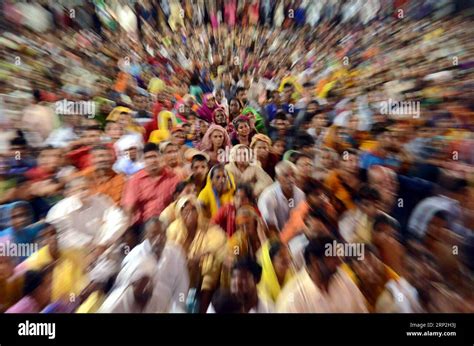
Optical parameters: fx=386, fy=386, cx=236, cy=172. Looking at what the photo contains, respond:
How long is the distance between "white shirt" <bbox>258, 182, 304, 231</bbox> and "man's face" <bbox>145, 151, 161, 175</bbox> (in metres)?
0.41

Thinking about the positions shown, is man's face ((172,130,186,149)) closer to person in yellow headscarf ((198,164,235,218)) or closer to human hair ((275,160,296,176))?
person in yellow headscarf ((198,164,235,218))

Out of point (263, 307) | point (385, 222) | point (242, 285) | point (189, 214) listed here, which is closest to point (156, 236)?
point (189, 214)

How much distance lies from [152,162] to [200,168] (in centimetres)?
19

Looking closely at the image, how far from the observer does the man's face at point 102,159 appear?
1.46 m

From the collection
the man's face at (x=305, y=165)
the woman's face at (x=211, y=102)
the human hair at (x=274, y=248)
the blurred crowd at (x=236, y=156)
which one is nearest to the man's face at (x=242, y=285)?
the blurred crowd at (x=236, y=156)

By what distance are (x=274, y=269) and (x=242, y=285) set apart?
5.2 inches

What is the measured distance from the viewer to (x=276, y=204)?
1.45 metres

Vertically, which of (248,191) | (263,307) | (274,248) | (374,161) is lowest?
(263,307)

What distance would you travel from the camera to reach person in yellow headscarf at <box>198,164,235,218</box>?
1.47 meters

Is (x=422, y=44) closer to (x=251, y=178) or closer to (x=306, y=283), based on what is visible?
(x=251, y=178)

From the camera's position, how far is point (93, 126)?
1.46 meters

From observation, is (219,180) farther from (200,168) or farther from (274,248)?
(274,248)

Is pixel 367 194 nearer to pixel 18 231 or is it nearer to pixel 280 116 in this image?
pixel 280 116

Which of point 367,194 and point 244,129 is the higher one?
point 244,129
